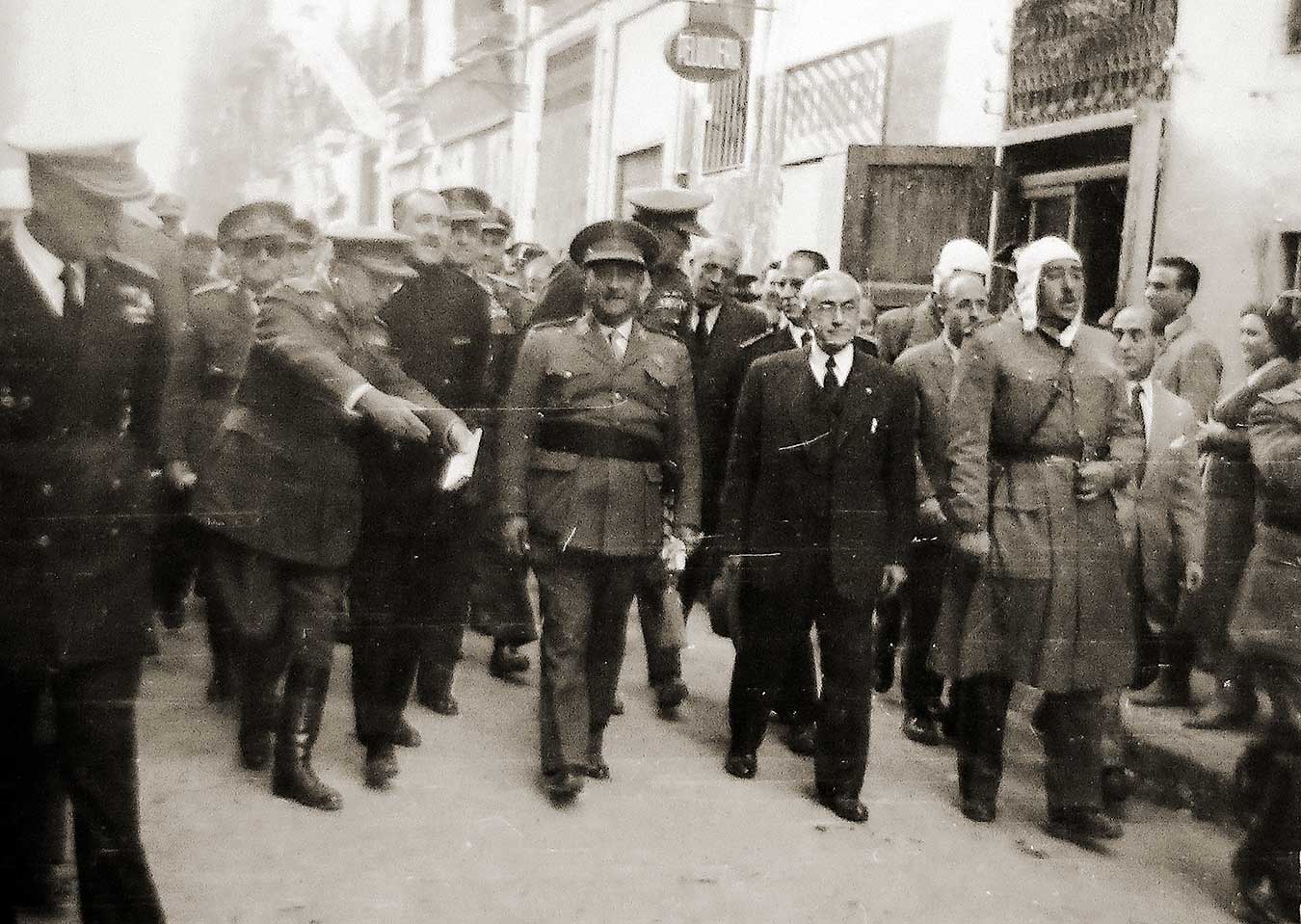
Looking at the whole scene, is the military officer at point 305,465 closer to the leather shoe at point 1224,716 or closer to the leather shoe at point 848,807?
the leather shoe at point 848,807

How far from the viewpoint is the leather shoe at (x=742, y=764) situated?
5105mm

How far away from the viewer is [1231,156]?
6.72 metres

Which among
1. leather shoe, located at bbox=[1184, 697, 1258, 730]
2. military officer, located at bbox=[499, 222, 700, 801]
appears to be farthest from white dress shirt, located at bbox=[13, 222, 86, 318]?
leather shoe, located at bbox=[1184, 697, 1258, 730]

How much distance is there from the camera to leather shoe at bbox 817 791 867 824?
4730 millimetres

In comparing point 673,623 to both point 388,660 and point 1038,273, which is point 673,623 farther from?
point 1038,273

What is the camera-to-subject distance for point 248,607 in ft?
15.1

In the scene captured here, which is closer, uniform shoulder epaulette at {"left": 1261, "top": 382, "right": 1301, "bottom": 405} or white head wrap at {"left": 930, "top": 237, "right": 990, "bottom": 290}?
uniform shoulder epaulette at {"left": 1261, "top": 382, "right": 1301, "bottom": 405}

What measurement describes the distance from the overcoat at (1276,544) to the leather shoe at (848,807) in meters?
1.31

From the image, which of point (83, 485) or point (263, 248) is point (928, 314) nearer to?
point (263, 248)

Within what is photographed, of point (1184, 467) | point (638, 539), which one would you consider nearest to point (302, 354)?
point (638, 539)

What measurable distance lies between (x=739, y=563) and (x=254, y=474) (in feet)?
5.59

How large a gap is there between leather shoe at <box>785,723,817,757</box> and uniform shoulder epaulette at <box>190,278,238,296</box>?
2.65 m

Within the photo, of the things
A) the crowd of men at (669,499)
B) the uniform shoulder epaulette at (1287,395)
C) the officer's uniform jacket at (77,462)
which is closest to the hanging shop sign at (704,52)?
the crowd of men at (669,499)

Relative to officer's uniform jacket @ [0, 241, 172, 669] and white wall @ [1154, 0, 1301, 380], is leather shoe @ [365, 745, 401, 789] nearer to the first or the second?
officer's uniform jacket @ [0, 241, 172, 669]
